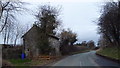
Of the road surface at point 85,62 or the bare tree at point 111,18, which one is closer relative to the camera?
the road surface at point 85,62

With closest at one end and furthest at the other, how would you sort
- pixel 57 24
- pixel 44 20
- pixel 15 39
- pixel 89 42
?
pixel 44 20 → pixel 57 24 → pixel 15 39 → pixel 89 42

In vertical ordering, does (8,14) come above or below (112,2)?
below

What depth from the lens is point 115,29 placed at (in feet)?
142

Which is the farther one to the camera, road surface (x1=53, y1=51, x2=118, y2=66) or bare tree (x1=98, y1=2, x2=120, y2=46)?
bare tree (x1=98, y1=2, x2=120, y2=46)

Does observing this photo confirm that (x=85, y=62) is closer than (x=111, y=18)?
Yes

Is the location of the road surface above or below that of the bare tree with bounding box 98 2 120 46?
below

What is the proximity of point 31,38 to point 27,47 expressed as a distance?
293 centimetres

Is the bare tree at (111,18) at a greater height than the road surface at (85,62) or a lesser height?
greater

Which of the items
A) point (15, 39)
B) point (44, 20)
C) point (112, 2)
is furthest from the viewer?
point (15, 39)

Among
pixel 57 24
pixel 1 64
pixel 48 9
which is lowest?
pixel 1 64

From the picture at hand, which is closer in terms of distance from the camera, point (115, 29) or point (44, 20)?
point (115, 29)

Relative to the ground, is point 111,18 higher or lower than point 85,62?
higher

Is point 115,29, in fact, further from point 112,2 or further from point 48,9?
point 48,9

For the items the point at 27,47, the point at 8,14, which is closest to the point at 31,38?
the point at 27,47
